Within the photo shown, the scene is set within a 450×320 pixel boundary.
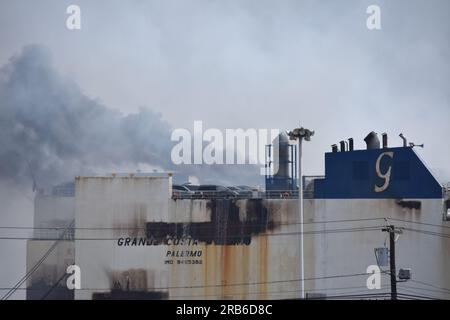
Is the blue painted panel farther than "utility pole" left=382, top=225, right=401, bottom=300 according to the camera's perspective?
Yes

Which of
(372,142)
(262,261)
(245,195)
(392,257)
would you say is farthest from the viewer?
(262,261)

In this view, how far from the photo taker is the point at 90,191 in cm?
762

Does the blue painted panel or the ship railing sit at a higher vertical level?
the blue painted panel

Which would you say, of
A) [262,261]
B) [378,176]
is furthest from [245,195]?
[378,176]

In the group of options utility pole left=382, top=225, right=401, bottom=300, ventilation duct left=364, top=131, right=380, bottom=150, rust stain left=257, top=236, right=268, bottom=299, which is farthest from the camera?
rust stain left=257, top=236, right=268, bottom=299

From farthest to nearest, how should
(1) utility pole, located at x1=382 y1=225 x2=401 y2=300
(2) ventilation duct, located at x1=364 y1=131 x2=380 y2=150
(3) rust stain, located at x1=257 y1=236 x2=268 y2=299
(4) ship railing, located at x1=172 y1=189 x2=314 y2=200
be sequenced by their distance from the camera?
(3) rust stain, located at x1=257 y1=236 x2=268 y2=299
(4) ship railing, located at x1=172 y1=189 x2=314 y2=200
(2) ventilation duct, located at x1=364 y1=131 x2=380 y2=150
(1) utility pole, located at x1=382 y1=225 x2=401 y2=300

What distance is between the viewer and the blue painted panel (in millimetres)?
7027

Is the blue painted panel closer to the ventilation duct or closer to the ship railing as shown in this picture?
the ventilation duct

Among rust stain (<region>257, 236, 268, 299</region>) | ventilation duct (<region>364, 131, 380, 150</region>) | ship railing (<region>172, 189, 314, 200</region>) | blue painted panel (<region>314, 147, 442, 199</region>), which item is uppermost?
ventilation duct (<region>364, 131, 380, 150</region>)

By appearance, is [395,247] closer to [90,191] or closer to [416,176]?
[416,176]

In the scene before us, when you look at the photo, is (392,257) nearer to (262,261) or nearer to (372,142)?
(372,142)

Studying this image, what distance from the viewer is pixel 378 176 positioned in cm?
723

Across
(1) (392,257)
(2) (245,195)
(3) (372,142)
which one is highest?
(3) (372,142)

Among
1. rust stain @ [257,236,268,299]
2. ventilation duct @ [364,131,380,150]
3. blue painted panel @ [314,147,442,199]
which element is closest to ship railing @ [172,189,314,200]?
blue painted panel @ [314,147,442,199]
